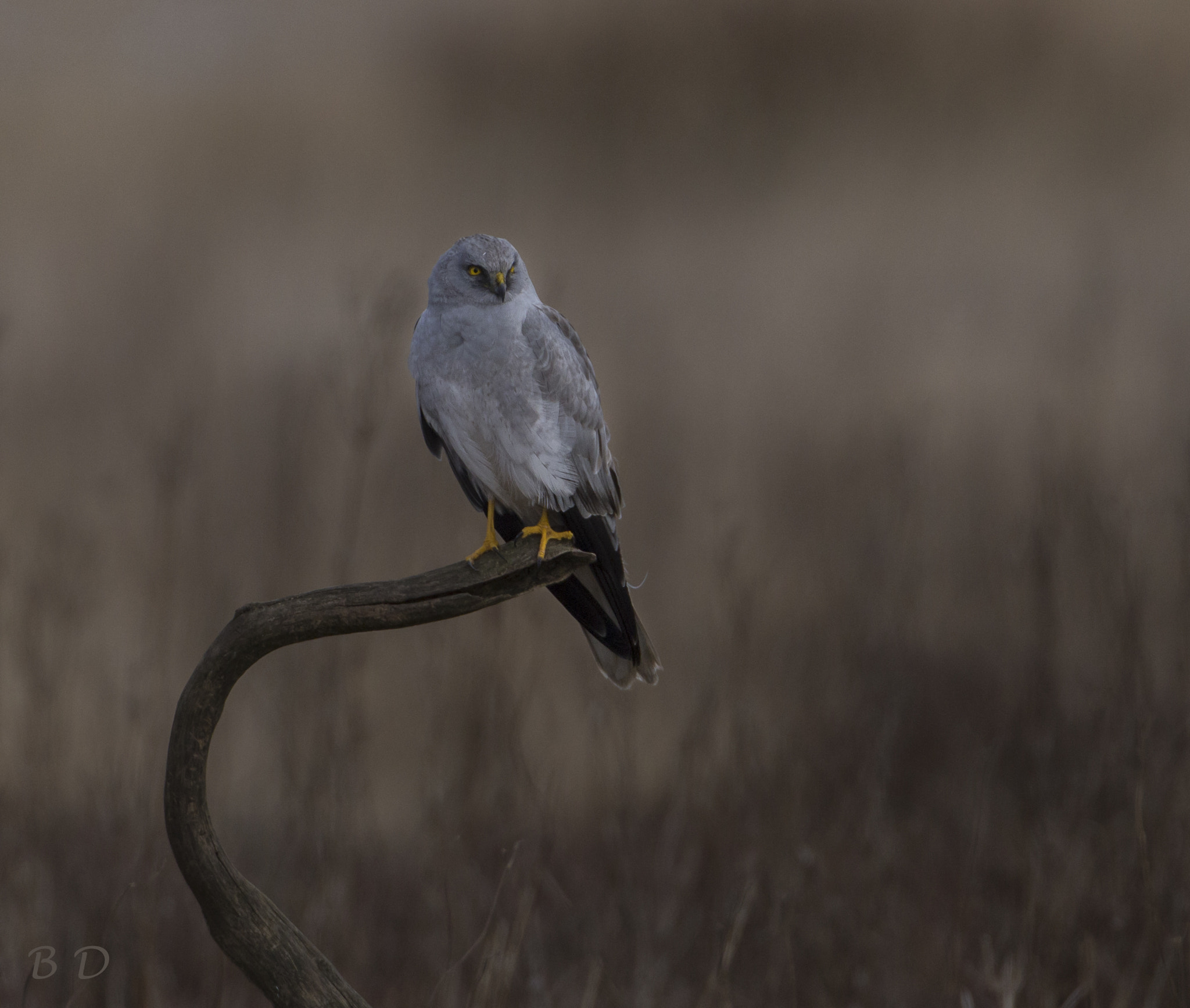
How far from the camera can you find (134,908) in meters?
3.00

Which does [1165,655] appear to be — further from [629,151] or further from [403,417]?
[629,151]

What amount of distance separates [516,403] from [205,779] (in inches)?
41.9

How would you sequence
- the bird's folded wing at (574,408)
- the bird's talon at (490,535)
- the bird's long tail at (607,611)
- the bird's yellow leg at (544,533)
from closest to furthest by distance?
the bird's long tail at (607,611) → the bird's yellow leg at (544,533) → the bird's folded wing at (574,408) → the bird's talon at (490,535)

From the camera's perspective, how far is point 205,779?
59.9 inches

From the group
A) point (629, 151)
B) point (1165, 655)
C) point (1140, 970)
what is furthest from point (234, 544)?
point (629, 151)

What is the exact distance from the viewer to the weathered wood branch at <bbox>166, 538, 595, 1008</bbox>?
1.53 m

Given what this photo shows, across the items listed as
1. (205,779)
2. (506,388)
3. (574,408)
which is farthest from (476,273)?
(205,779)

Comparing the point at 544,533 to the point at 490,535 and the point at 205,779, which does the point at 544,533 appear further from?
the point at 205,779

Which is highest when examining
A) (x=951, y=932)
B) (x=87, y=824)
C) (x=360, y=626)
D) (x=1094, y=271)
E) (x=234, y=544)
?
(x=1094, y=271)

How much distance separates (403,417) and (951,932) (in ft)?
16.3

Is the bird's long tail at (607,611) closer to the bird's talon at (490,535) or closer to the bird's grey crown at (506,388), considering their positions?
the bird's grey crown at (506,388)

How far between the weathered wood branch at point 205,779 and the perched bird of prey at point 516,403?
2.01ft

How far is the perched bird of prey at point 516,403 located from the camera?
221cm

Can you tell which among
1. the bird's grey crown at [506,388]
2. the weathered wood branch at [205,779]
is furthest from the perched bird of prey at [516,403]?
the weathered wood branch at [205,779]
